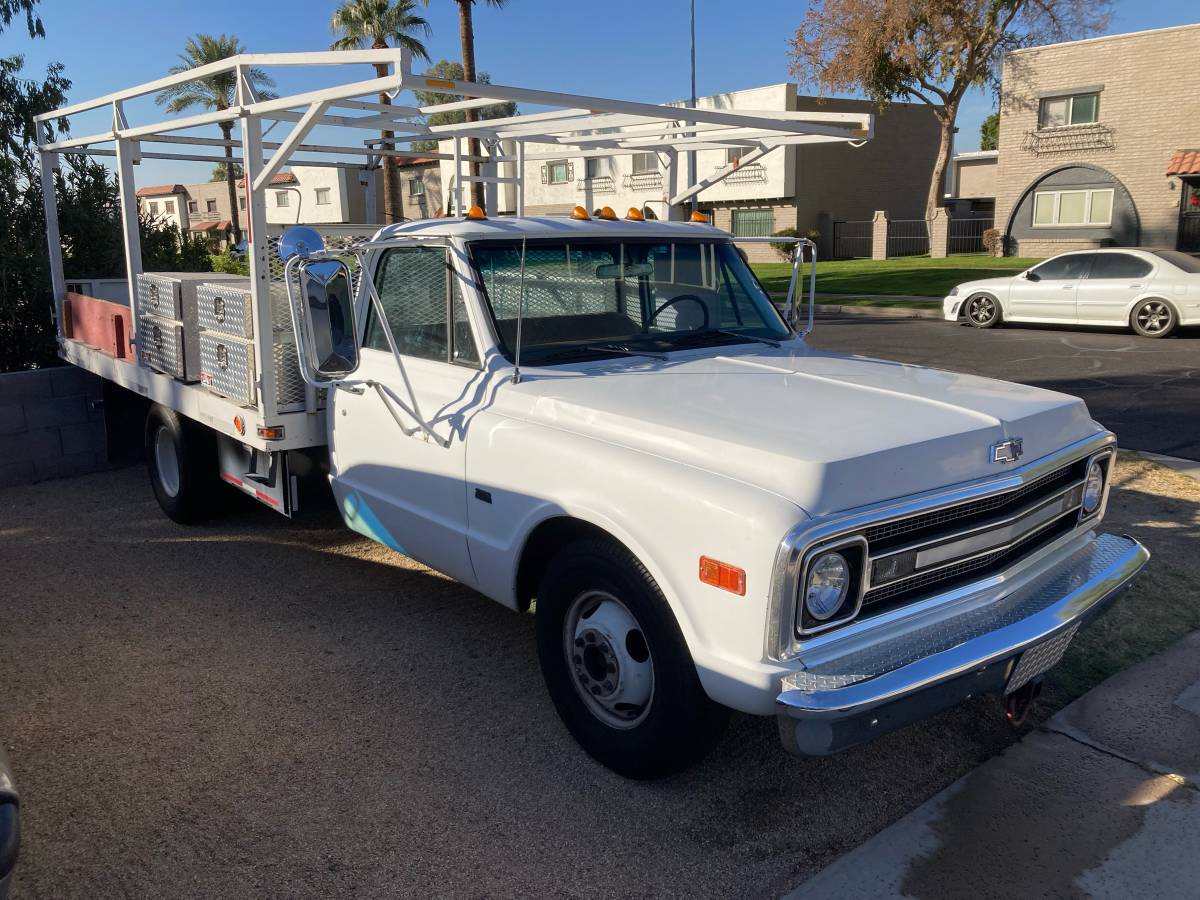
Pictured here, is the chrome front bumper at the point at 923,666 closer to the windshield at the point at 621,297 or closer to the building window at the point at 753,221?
the windshield at the point at 621,297

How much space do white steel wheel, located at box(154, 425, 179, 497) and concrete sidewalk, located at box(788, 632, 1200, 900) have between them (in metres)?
5.17

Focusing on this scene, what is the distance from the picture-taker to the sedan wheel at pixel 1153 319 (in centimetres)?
1545

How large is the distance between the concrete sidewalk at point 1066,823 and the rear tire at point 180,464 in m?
Result: 4.84

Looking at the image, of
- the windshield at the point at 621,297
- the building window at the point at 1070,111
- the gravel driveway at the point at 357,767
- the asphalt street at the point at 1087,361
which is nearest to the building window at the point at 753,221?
the building window at the point at 1070,111

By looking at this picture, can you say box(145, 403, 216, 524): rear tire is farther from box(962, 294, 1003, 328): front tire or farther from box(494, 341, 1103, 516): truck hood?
box(962, 294, 1003, 328): front tire

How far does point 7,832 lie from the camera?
7.86 feet

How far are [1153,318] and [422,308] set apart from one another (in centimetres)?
1439

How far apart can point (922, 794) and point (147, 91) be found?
573 cm

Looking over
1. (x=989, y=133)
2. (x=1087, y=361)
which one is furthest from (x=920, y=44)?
(x=989, y=133)

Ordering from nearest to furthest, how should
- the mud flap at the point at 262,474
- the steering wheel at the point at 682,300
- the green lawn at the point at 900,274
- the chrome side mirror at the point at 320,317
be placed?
the chrome side mirror at the point at 320,317 → the steering wheel at the point at 682,300 → the mud flap at the point at 262,474 → the green lawn at the point at 900,274

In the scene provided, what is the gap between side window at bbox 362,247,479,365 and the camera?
178 inches

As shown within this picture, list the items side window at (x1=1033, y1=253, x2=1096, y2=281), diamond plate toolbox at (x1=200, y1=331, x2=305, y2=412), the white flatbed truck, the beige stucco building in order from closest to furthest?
the white flatbed truck < diamond plate toolbox at (x1=200, y1=331, x2=305, y2=412) < side window at (x1=1033, y1=253, x2=1096, y2=281) < the beige stucco building

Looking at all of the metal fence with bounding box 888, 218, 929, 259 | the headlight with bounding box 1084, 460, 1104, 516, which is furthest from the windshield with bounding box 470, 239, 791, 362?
the metal fence with bounding box 888, 218, 929, 259

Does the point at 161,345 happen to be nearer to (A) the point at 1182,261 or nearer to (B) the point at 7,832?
(B) the point at 7,832
